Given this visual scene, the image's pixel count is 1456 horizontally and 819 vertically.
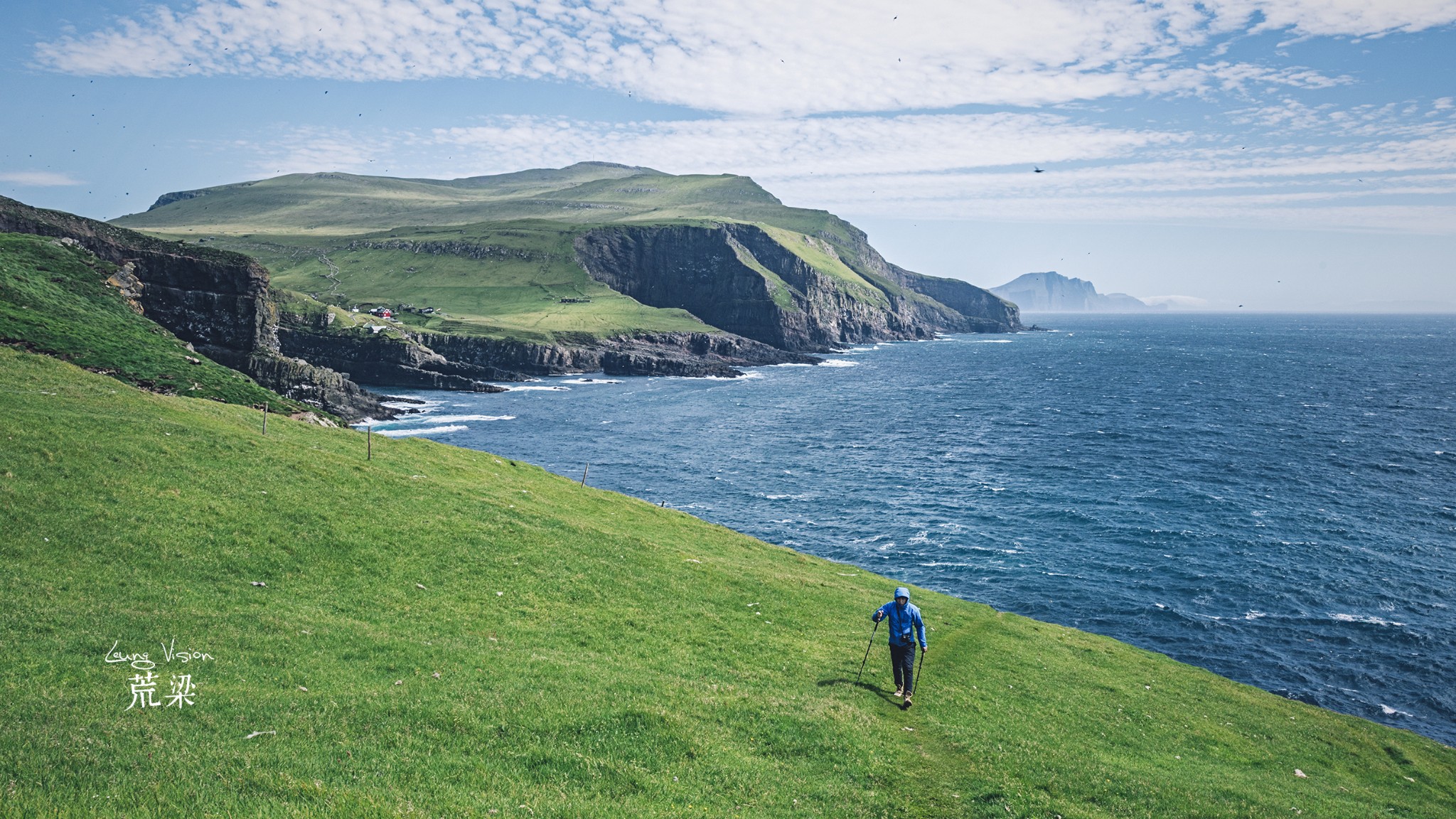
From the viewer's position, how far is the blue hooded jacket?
916 inches

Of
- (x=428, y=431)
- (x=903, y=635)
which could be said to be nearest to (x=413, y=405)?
(x=428, y=431)

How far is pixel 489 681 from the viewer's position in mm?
20141

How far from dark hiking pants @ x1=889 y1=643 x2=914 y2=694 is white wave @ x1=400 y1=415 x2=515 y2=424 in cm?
10663

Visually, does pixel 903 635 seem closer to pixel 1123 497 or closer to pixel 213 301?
pixel 1123 497

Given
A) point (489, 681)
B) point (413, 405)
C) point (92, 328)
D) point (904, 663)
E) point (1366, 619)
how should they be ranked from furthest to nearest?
point (413, 405) < point (92, 328) < point (1366, 619) < point (904, 663) < point (489, 681)

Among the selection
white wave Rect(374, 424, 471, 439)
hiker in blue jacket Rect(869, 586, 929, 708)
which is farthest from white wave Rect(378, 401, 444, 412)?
hiker in blue jacket Rect(869, 586, 929, 708)

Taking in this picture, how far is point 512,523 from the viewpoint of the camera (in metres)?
36.3

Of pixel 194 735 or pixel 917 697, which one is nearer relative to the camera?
pixel 194 735

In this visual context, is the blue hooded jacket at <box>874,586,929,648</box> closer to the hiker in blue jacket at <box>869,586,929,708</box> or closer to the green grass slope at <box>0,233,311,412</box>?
the hiker in blue jacket at <box>869,586,929,708</box>

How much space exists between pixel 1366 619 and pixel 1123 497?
29743mm

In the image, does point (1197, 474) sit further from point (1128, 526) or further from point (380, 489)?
point (380, 489)

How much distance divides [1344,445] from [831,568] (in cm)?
9867

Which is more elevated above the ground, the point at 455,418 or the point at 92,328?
the point at 92,328

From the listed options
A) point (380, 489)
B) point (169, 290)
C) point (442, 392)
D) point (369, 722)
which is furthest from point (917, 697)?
point (442, 392)
